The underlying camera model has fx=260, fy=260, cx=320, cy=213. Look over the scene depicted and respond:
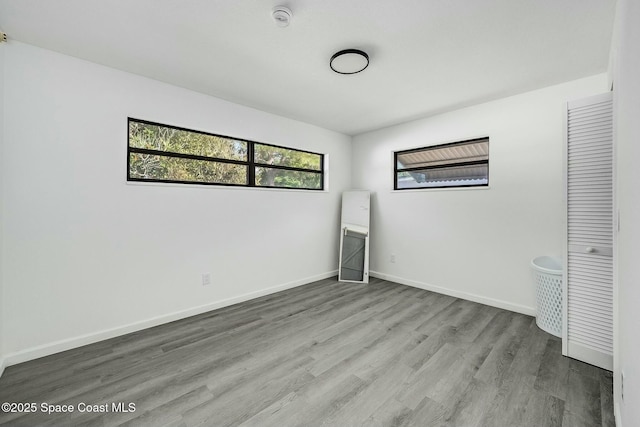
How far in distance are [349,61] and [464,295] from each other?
317 centimetres

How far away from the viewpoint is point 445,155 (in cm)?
374

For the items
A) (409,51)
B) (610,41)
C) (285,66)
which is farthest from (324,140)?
(610,41)

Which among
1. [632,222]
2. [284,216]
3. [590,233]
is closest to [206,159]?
[284,216]

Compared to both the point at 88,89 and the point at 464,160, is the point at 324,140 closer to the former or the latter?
the point at 464,160

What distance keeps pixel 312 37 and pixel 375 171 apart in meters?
2.75

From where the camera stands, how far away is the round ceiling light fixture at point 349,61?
2.18 m

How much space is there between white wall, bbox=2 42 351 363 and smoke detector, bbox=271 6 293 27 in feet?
5.41

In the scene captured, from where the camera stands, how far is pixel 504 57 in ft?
7.44

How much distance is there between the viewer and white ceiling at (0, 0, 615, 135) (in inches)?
67.9

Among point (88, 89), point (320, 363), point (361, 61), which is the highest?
point (361, 61)

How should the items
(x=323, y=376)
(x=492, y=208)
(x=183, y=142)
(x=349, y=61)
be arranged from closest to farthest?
(x=323, y=376)
(x=349, y=61)
(x=183, y=142)
(x=492, y=208)

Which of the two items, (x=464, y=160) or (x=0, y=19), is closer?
(x=0, y=19)

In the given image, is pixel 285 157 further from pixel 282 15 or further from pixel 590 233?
pixel 590 233

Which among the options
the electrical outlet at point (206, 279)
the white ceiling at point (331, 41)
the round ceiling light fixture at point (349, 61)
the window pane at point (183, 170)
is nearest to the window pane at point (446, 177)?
the white ceiling at point (331, 41)
